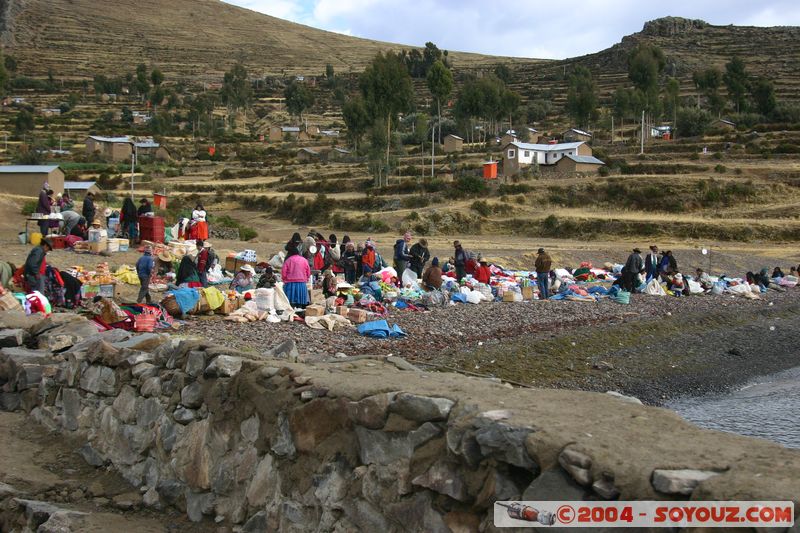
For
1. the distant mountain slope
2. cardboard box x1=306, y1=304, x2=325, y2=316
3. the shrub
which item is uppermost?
the distant mountain slope

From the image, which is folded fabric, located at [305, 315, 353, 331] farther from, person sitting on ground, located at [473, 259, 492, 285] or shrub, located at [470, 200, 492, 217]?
shrub, located at [470, 200, 492, 217]

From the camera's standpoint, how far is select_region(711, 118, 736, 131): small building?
2729 inches

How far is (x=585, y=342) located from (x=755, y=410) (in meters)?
3.69

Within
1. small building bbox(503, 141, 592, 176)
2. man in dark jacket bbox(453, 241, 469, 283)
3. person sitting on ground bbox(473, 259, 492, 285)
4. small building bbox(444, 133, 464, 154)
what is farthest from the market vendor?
small building bbox(444, 133, 464, 154)

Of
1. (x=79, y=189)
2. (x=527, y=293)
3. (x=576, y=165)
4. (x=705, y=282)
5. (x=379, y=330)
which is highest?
(x=576, y=165)

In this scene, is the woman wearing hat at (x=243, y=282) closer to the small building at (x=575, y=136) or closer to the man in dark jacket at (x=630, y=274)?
the man in dark jacket at (x=630, y=274)

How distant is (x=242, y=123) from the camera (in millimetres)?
101312

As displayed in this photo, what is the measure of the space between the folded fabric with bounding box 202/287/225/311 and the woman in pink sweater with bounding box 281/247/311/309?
4.27 ft

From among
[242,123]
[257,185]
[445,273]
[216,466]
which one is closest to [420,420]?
[216,466]

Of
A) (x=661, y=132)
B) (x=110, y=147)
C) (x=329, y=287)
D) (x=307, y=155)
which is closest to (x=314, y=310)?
(x=329, y=287)

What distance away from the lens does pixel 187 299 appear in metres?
13.1

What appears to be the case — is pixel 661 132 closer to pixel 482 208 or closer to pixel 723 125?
pixel 723 125

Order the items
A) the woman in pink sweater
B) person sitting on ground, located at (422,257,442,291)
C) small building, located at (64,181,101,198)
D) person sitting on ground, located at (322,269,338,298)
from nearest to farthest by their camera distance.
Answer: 1. the woman in pink sweater
2. person sitting on ground, located at (322,269,338,298)
3. person sitting on ground, located at (422,257,442,291)
4. small building, located at (64,181,101,198)

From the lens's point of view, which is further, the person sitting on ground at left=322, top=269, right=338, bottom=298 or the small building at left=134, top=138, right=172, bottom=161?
the small building at left=134, top=138, right=172, bottom=161
